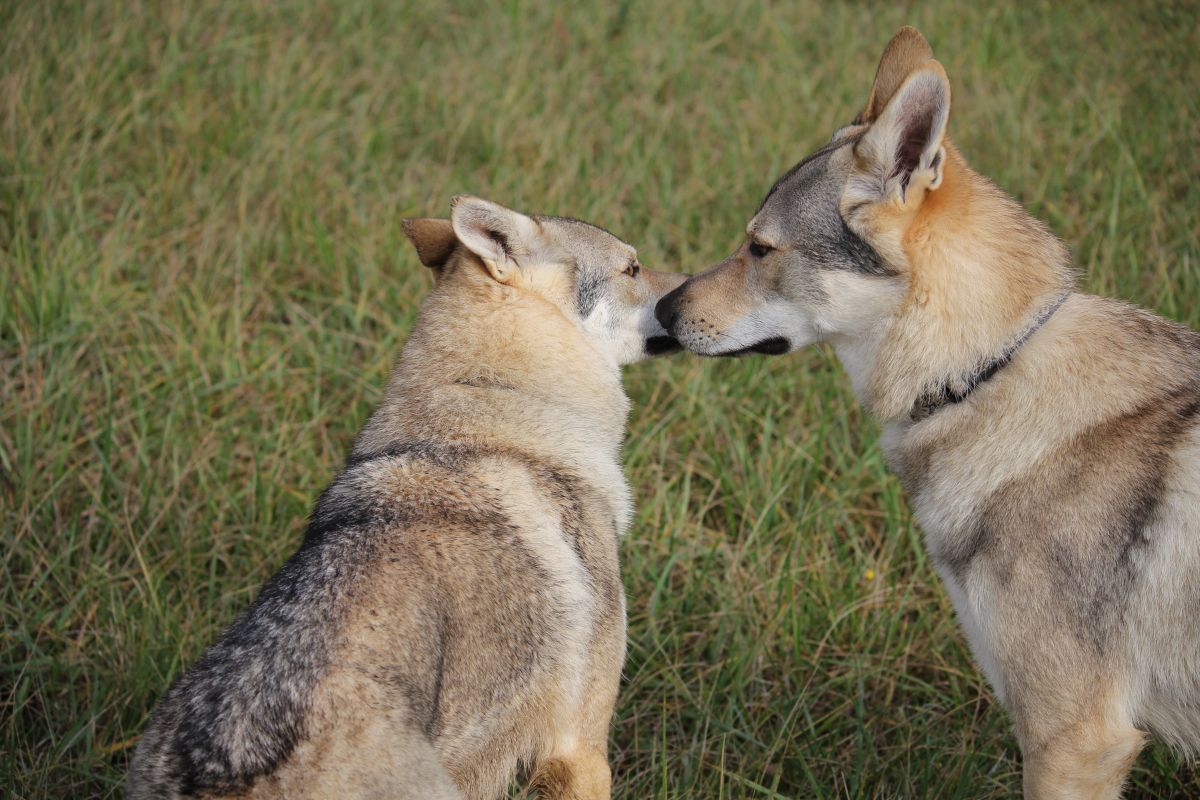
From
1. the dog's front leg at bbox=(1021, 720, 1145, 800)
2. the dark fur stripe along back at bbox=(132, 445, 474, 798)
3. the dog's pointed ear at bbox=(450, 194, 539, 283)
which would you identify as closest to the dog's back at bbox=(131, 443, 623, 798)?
the dark fur stripe along back at bbox=(132, 445, 474, 798)

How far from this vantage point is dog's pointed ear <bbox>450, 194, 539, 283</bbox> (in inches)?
123

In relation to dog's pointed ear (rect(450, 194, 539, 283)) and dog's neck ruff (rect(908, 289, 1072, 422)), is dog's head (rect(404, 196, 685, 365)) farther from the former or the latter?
dog's neck ruff (rect(908, 289, 1072, 422))

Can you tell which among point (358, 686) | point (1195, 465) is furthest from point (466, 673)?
point (1195, 465)

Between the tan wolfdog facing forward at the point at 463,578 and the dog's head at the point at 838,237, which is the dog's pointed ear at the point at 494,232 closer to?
the tan wolfdog facing forward at the point at 463,578

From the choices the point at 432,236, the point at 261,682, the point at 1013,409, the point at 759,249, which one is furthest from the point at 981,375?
the point at 261,682

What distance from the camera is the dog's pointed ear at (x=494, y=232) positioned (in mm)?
3129

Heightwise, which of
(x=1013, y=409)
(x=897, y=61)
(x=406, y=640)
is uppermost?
(x=897, y=61)

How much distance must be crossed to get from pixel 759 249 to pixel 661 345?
0.51 metres

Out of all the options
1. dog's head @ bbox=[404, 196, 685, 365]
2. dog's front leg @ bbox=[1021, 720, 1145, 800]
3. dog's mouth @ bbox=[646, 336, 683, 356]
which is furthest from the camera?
dog's mouth @ bbox=[646, 336, 683, 356]

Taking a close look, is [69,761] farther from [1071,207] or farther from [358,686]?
[1071,207]

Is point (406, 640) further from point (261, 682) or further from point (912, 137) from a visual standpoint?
point (912, 137)

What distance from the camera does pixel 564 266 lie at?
3.47 m

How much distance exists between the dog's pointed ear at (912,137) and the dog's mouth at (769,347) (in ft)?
1.98

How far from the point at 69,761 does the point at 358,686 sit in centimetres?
174
